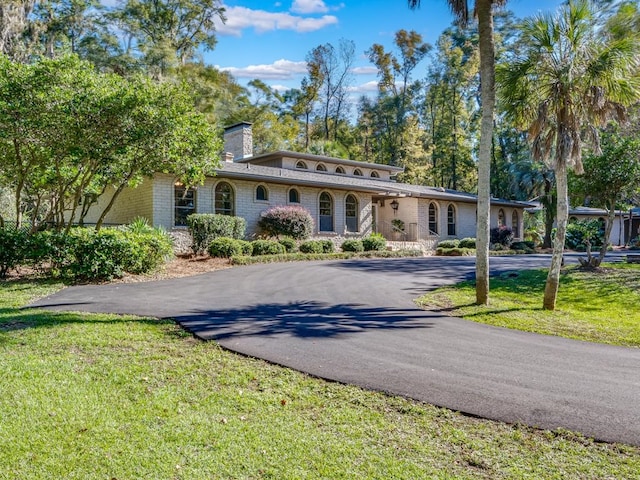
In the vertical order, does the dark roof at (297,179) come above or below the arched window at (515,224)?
above

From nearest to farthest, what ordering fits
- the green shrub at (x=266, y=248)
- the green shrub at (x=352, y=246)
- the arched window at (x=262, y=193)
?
the green shrub at (x=266, y=248) → the arched window at (x=262, y=193) → the green shrub at (x=352, y=246)

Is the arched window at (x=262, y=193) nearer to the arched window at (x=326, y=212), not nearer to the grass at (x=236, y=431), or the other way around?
the arched window at (x=326, y=212)

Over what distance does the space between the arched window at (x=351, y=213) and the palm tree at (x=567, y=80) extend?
14982 millimetres

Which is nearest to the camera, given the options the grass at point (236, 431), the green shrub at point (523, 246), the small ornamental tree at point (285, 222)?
the grass at point (236, 431)

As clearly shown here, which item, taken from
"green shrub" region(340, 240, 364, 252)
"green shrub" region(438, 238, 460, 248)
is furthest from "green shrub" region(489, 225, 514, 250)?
"green shrub" region(340, 240, 364, 252)

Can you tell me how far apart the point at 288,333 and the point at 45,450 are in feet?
12.0

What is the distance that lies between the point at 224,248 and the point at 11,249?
22.1 feet

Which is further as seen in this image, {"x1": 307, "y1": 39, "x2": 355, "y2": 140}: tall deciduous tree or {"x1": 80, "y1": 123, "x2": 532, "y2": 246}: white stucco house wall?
{"x1": 307, "y1": 39, "x2": 355, "y2": 140}: tall deciduous tree

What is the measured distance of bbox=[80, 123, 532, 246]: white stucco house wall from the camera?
1851 centimetres

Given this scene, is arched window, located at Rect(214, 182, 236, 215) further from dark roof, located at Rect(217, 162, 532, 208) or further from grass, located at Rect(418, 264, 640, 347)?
grass, located at Rect(418, 264, 640, 347)

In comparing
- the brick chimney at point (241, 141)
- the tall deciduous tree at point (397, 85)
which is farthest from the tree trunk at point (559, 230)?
the tall deciduous tree at point (397, 85)

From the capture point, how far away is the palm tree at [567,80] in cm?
848

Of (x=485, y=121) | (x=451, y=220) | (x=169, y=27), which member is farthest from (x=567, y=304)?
(x=169, y=27)

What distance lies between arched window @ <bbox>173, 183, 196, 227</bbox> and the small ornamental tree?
3089mm
